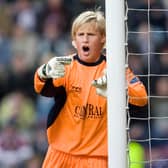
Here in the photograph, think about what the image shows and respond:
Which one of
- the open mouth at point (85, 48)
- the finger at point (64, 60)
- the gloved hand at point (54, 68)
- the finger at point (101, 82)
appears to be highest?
the open mouth at point (85, 48)

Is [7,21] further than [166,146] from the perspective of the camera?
Yes

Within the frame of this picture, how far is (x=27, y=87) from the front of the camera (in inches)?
244

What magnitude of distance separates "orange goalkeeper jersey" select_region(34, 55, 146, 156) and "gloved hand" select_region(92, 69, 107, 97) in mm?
229

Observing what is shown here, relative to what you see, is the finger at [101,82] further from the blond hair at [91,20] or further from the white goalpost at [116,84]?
the blond hair at [91,20]

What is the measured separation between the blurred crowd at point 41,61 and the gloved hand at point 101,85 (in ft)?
5.57

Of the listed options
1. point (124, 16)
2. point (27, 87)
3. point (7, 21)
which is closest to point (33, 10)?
point (7, 21)

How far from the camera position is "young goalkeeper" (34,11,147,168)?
12.4ft

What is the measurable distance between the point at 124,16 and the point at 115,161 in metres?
0.59

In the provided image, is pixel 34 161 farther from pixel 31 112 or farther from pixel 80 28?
pixel 80 28

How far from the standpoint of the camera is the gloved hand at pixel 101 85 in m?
3.40

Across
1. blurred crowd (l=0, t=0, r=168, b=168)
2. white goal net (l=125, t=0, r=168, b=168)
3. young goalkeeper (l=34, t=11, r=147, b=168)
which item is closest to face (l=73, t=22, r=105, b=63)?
young goalkeeper (l=34, t=11, r=147, b=168)

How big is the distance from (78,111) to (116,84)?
589mm

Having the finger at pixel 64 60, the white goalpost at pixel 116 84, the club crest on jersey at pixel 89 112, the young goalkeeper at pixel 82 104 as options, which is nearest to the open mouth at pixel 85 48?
the young goalkeeper at pixel 82 104

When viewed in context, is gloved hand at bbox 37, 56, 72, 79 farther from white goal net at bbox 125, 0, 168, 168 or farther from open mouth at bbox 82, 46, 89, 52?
white goal net at bbox 125, 0, 168, 168
